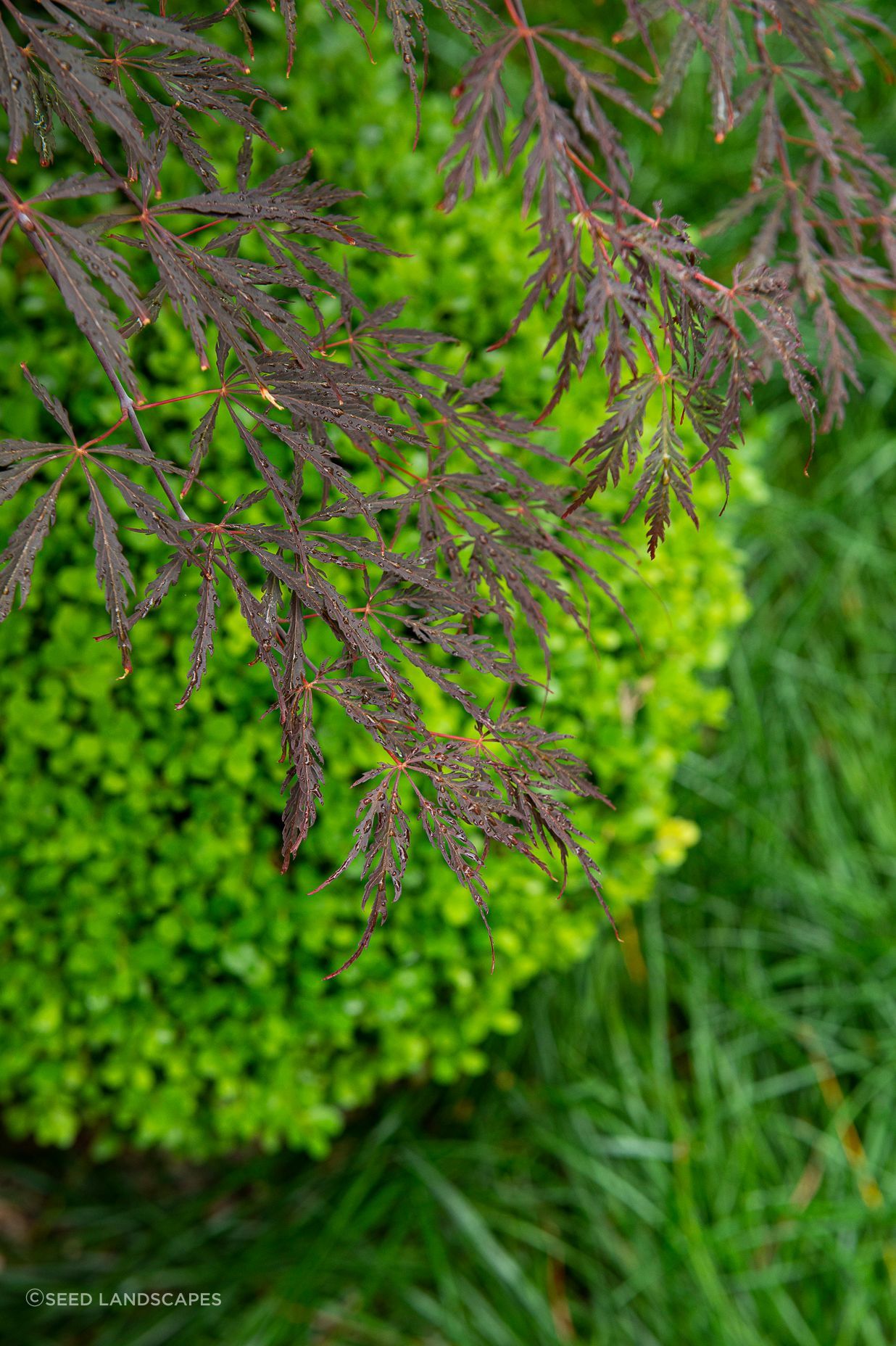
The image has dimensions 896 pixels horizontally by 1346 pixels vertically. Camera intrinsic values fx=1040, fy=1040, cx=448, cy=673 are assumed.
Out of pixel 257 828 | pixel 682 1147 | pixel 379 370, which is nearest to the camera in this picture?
pixel 379 370

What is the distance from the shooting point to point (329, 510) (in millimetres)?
977

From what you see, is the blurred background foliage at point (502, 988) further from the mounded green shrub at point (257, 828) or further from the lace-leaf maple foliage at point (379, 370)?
the lace-leaf maple foliage at point (379, 370)

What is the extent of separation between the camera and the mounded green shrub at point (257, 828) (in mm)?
1733

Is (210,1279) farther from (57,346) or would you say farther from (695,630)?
(57,346)

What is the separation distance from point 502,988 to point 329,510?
1.29m

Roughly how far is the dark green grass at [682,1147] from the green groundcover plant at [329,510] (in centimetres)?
45

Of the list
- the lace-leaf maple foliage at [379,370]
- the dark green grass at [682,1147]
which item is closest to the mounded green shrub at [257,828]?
the dark green grass at [682,1147]

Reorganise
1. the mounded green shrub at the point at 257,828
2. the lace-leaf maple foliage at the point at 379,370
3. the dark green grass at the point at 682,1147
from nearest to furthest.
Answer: the lace-leaf maple foliage at the point at 379,370, the mounded green shrub at the point at 257,828, the dark green grass at the point at 682,1147

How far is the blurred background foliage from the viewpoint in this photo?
1.78 meters

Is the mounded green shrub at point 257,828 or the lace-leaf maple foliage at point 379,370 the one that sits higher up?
the lace-leaf maple foliage at point 379,370

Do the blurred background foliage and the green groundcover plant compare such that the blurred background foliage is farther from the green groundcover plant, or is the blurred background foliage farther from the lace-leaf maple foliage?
the lace-leaf maple foliage

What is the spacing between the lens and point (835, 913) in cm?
258

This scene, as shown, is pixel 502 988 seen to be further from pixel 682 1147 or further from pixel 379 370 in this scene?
pixel 379 370

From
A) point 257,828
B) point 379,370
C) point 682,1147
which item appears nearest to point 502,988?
point 257,828
